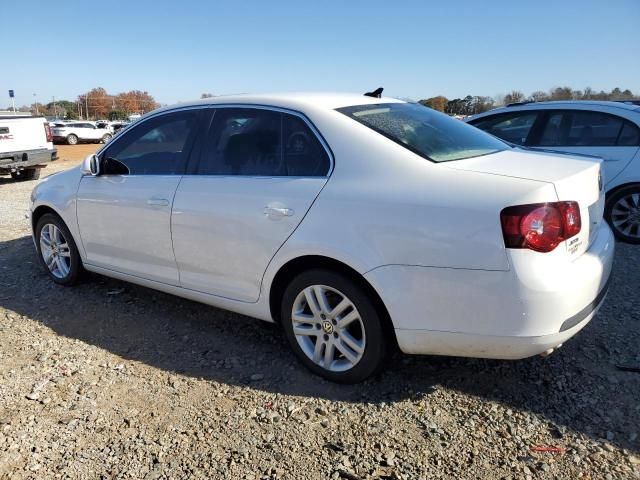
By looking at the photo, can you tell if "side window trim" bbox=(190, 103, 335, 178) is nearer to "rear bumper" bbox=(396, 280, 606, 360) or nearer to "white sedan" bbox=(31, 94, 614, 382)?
"white sedan" bbox=(31, 94, 614, 382)

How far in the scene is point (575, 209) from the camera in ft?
8.20

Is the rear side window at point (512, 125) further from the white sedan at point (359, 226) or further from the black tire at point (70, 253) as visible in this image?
the black tire at point (70, 253)

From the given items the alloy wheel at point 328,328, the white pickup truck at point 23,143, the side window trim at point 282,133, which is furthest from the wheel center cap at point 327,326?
the white pickup truck at point 23,143

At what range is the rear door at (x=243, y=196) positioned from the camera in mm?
2977

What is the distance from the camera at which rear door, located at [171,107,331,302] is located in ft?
9.77

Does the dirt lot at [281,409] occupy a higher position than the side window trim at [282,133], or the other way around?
the side window trim at [282,133]

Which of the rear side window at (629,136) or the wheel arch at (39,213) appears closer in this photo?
the wheel arch at (39,213)

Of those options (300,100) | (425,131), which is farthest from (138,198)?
(425,131)

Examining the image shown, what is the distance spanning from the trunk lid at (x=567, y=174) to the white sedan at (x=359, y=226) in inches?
0.4

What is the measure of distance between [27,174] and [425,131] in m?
13.1

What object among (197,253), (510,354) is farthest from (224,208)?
(510,354)

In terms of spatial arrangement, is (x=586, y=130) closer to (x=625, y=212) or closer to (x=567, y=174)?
(x=625, y=212)

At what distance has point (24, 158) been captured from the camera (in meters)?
11.9

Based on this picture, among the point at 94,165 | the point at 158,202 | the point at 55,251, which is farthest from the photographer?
the point at 55,251
